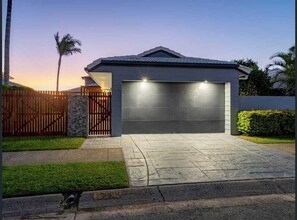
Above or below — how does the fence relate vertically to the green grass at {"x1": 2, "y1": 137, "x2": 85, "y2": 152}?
above

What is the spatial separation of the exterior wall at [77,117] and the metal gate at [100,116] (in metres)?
0.46

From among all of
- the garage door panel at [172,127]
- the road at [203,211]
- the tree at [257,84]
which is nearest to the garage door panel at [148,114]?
the garage door panel at [172,127]

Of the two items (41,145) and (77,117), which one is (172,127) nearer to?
(77,117)

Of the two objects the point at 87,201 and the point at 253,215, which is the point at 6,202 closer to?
the point at 87,201

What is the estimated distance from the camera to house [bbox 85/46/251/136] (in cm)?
1196

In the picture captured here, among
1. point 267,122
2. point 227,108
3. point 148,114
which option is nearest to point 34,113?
point 148,114

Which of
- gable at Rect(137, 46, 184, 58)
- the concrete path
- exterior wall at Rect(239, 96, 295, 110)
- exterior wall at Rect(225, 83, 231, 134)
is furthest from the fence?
exterior wall at Rect(239, 96, 295, 110)

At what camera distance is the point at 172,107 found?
43.2 ft

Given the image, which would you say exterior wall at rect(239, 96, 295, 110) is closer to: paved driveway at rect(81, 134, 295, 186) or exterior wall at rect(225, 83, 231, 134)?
exterior wall at rect(225, 83, 231, 134)

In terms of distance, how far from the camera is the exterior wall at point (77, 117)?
38.1ft

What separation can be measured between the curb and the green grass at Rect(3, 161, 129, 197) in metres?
0.21

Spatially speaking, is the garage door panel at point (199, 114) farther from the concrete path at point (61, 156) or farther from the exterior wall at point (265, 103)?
the concrete path at point (61, 156)

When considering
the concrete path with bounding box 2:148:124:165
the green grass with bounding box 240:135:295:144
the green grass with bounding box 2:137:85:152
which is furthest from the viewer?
the green grass with bounding box 240:135:295:144

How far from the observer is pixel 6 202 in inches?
171
